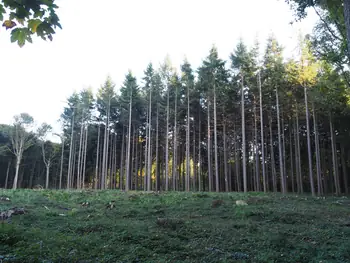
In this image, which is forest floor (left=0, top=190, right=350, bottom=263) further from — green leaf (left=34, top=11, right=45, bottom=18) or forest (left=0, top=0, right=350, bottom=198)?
forest (left=0, top=0, right=350, bottom=198)

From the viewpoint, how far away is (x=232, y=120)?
82.7 ft

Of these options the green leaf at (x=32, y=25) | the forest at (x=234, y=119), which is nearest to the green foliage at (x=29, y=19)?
the green leaf at (x=32, y=25)

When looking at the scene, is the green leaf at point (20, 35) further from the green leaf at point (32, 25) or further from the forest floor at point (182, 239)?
the forest floor at point (182, 239)

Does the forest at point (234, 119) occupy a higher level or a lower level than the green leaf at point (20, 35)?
higher

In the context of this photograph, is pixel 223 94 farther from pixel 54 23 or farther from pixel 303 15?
pixel 54 23

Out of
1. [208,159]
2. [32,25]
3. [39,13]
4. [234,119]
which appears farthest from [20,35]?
[234,119]

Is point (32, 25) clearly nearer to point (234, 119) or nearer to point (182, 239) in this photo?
point (182, 239)

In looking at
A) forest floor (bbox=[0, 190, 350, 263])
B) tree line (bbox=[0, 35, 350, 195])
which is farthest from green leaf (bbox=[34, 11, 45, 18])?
tree line (bbox=[0, 35, 350, 195])

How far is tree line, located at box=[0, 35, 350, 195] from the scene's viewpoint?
64.9ft

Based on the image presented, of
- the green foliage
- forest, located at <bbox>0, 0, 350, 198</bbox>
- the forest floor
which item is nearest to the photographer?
the green foliage

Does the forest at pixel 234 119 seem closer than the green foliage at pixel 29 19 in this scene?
No

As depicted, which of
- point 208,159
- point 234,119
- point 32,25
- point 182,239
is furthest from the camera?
point 234,119

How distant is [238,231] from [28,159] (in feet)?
136

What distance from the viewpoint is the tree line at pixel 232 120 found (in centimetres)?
1978
